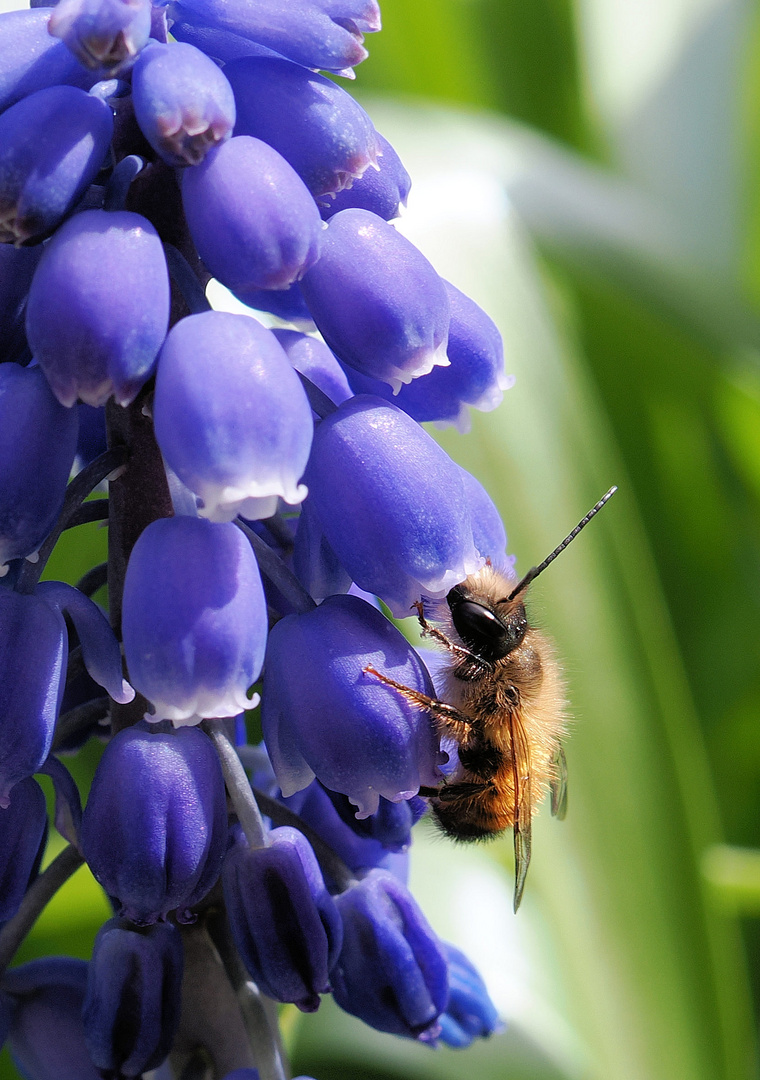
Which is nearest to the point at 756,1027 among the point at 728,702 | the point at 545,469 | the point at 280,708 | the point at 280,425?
the point at 728,702

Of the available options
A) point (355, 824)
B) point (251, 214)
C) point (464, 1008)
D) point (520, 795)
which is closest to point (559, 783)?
point (520, 795)

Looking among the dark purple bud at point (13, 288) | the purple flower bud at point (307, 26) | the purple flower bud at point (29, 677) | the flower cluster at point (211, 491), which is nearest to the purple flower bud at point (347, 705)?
the flower cluster at point (211, 491)

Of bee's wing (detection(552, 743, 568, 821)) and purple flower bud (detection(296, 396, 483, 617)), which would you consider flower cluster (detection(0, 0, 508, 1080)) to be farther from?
bee's wing (detection(552, 743, 568, 821))

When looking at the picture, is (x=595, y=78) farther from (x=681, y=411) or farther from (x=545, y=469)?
(x=545, y=469)

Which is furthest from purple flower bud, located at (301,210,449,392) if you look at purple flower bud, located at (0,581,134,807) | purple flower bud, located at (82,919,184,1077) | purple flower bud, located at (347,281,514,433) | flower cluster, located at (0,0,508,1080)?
purple flower bud, located at (82,919,184,1077)

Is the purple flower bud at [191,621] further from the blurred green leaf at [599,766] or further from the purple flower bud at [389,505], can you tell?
the blurred green leaf at [599,766]

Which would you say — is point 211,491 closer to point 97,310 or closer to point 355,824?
point 97,310
